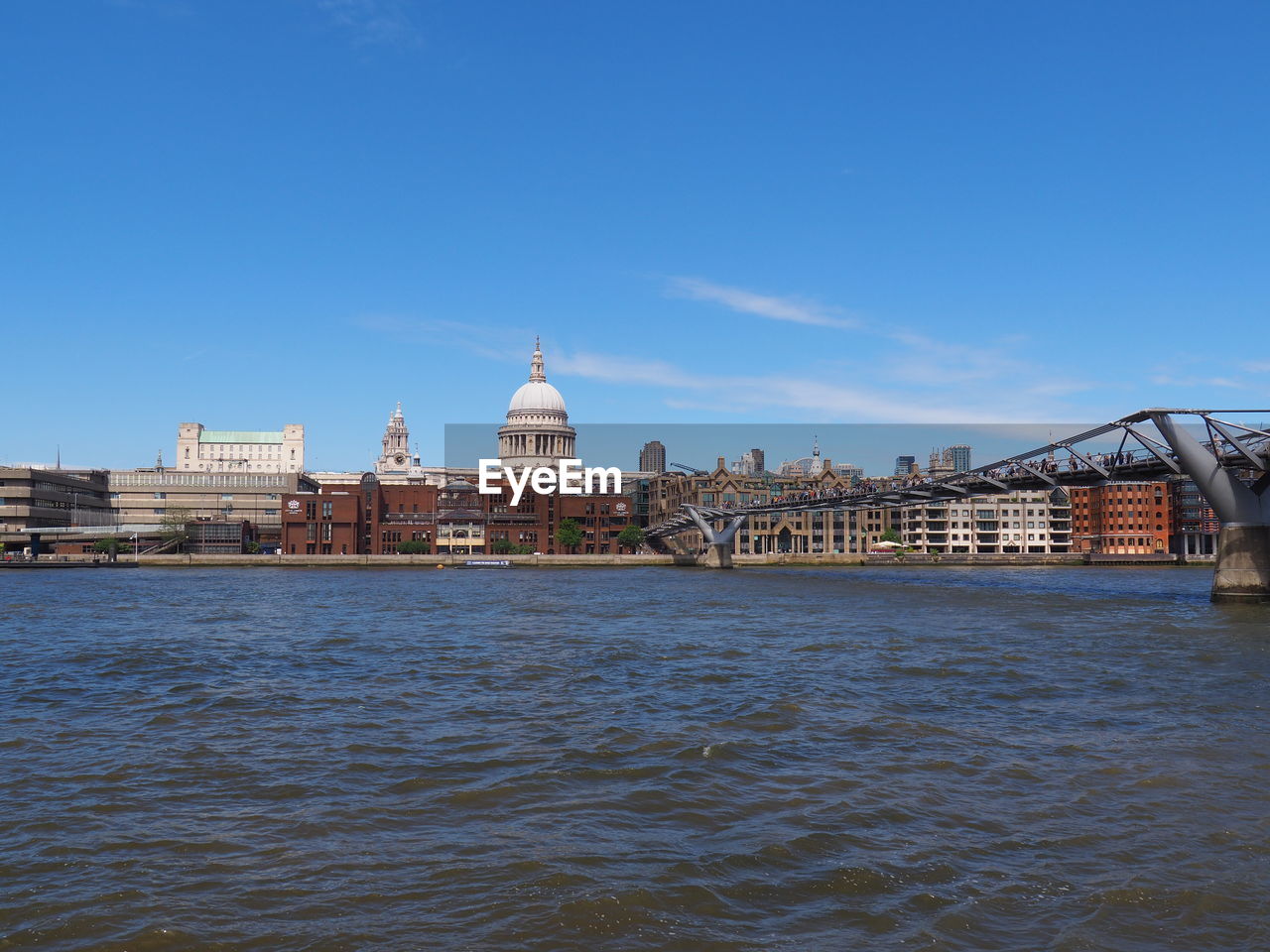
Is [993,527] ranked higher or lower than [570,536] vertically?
higher

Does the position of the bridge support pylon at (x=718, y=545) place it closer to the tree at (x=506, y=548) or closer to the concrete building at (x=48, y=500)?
the tree at (x=506, y=548)

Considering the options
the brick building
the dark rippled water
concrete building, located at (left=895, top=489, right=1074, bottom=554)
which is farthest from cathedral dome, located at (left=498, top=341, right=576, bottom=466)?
the dark rippled water

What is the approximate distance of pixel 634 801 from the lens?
42.5 feet

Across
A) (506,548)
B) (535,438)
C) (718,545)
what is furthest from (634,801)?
(535,438)

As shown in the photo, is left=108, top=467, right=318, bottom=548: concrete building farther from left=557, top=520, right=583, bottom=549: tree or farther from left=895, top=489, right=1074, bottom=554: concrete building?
left=895, top=489, right=1074, bottom=554: concrete building

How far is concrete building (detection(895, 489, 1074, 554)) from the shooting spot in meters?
165

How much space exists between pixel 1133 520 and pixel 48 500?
15310 cm

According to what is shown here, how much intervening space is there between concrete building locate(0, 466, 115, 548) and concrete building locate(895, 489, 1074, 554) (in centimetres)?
12301

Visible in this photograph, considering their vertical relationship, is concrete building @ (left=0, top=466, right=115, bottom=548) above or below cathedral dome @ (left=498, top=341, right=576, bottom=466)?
below

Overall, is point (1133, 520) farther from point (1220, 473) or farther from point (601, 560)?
point (1220, 473)

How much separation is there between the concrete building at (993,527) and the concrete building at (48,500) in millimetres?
123014

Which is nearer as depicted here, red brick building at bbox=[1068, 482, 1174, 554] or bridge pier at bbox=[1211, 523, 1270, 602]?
bridge pier at bbox=[1211, 523, 1270, 602]

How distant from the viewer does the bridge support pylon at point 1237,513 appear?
50.8 meters

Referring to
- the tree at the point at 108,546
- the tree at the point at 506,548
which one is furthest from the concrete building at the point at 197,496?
the tree at the point at 506,548
